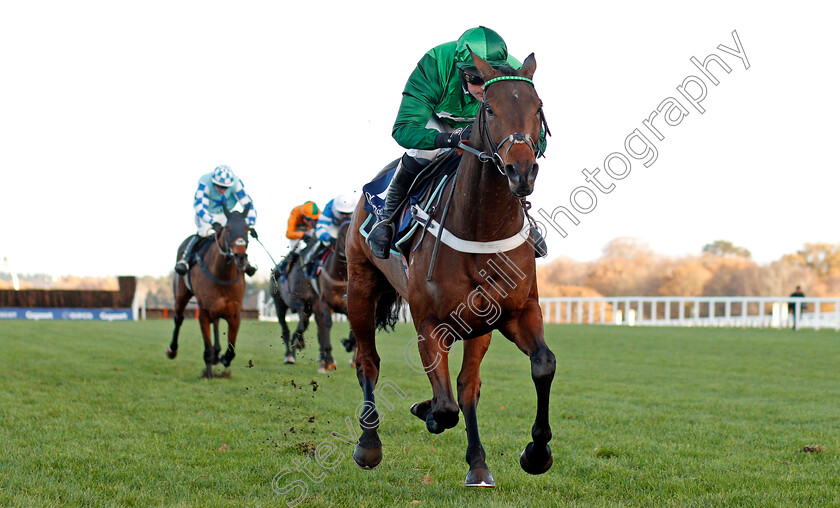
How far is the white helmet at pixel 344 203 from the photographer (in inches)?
→ 432

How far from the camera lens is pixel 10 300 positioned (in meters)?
35.0

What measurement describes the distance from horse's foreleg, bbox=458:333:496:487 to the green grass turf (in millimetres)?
120

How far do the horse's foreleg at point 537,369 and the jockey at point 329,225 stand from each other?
23.3 ft

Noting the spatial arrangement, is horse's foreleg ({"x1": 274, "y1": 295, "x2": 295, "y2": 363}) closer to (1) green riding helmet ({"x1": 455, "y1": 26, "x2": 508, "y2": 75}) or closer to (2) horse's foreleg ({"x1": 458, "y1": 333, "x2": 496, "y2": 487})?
(2) horse's foreleg ({"x1": 458, "y1": 333, "x2": 496, "y2": 487})

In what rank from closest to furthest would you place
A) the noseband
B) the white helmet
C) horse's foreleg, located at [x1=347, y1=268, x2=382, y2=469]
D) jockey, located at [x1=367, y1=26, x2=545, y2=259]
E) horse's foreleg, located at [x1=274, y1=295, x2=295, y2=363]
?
the noseband, jockey, located at [x1=367, y1=26, x2=545, y2=259], horse's foreleg, located at [x1=347, y1=268, x2=382, y2=469], the white helmet, horse's foreleg, located at [x1=274, y1=295, x2=295, y2=363]

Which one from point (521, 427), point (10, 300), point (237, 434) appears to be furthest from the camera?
point (10, 300)

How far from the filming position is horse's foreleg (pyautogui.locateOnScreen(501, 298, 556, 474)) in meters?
3.93

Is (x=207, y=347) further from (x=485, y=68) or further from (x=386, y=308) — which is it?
(x=485, y=68)

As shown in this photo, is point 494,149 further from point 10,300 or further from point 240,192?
point 10,300

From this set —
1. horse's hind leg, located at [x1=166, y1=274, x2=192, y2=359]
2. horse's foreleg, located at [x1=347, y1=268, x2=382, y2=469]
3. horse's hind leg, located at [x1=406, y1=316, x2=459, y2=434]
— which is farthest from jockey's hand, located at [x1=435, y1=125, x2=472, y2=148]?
horse's hind leg, located at [x1=166, y1=274, x2=192, y2=359]

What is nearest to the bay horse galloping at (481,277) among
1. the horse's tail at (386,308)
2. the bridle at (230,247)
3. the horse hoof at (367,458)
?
the horse hoof at (367,458)

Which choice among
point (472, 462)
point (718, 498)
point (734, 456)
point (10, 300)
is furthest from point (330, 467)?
point (10, 300)

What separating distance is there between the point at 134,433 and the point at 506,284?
3680mm

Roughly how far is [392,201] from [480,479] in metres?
1.82
